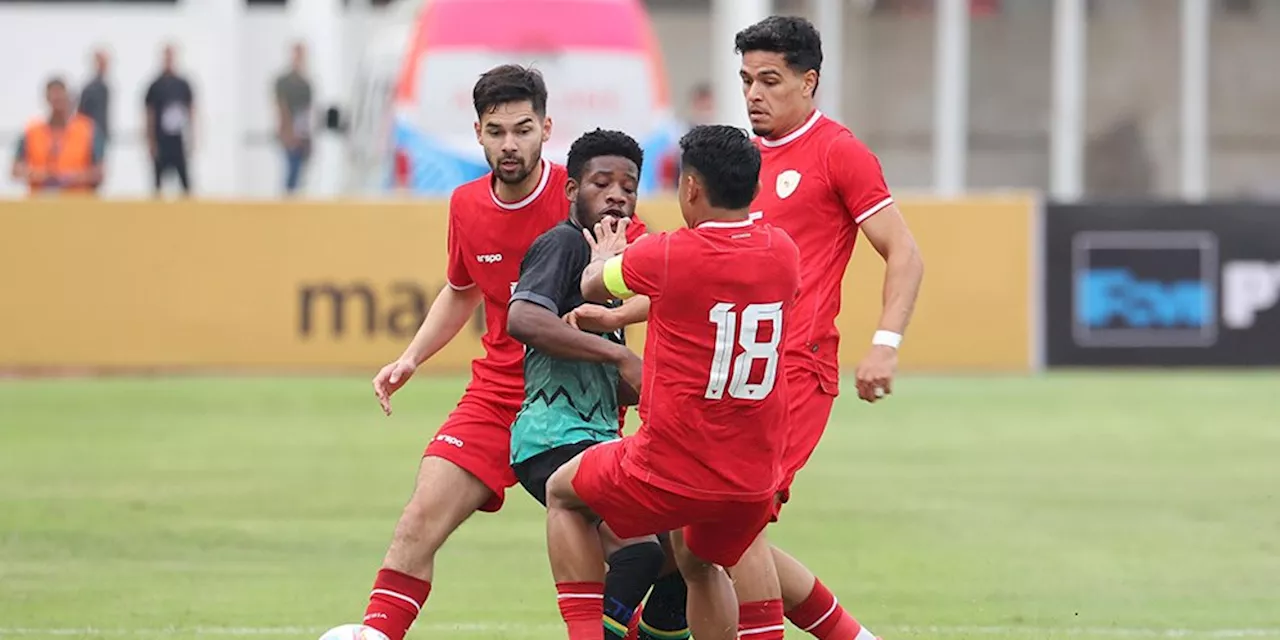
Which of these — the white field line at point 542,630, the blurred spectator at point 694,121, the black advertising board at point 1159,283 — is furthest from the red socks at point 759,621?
the black advertising board at point 1159,283

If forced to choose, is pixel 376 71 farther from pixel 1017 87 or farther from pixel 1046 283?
pixel 1017 87

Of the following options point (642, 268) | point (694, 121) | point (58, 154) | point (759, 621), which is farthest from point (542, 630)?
point (694, 121)

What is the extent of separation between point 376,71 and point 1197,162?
13.3 meters

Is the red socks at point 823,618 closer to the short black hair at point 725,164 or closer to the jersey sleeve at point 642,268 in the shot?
the jersey sleeve at point 642,268

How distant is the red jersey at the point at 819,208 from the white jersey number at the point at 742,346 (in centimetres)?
72

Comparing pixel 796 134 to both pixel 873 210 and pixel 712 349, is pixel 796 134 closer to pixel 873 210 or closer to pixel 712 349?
pixel 873 210

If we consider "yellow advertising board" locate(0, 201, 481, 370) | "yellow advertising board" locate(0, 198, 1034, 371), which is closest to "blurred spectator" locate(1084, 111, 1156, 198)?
"yellow advertising board" locate(0, 198, 1034, 371)

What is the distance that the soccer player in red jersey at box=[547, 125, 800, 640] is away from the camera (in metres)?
6.82

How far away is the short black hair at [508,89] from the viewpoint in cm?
768

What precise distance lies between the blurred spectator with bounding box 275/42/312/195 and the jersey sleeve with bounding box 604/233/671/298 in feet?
68.3

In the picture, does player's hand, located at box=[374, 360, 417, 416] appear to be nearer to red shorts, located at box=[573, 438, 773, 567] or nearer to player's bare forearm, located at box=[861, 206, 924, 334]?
red shorts, located at box=[573, 438, 773, 567]

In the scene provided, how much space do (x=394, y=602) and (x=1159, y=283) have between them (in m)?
14.4

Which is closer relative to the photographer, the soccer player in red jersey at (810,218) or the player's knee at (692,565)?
the player's knee at (692,565)

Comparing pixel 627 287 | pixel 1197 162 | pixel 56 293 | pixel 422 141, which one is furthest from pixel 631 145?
pixel 1197 162
